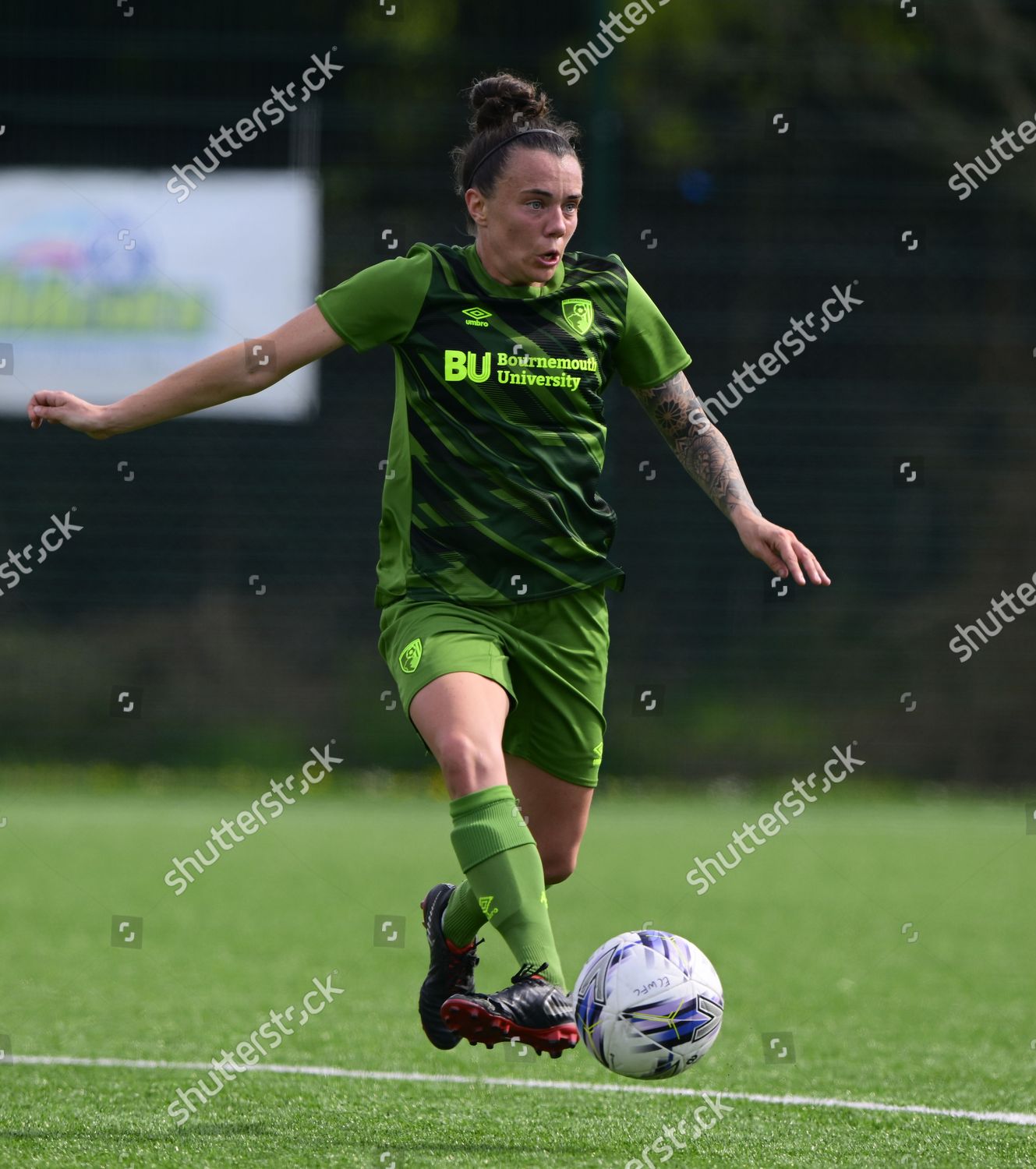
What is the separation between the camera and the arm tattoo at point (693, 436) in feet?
13.6

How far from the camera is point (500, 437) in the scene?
3869 millimetres

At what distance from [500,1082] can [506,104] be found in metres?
2.25

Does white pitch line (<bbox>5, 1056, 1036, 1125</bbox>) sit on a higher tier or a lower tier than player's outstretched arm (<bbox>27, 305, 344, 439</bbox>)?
lower

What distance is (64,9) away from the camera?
1135 cm

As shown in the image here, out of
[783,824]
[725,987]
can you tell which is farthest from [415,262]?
[783,824]

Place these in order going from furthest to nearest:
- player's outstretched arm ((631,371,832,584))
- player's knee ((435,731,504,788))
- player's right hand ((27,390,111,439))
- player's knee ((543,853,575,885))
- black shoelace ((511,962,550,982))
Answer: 1. player's knee ((543,853,575,885))
2. player's outstretched arm ((631,371,832,584))
3. player's right hand ((27,390,111,439))
4. player's knee ((435,731,504,788))
5. black shoelace ((511,962,550,982))

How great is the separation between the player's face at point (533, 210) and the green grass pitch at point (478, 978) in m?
1.80

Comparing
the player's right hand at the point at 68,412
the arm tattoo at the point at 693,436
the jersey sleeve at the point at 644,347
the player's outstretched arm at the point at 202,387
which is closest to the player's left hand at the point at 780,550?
the arm tattoo at the point at 693,436

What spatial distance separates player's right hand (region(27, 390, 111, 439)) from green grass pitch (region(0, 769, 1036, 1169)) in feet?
4.65

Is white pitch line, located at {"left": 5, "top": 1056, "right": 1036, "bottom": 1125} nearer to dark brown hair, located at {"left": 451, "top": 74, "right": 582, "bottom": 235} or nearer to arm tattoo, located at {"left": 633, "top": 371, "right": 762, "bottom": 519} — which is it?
arm tattoo, located at {"left": 633, "top": 371, "right": 762, "bottom": 519}

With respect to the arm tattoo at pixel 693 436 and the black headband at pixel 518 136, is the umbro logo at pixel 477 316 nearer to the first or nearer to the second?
the black headband at pixel 518 136

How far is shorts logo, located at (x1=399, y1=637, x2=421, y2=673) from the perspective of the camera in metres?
3.70

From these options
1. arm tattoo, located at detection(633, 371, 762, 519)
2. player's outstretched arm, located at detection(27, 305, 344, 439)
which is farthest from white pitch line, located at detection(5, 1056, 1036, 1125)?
player's outstretched arm, located at detection(27, 305, 344, 439)

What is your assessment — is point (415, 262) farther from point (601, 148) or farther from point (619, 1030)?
point (601, 148)
